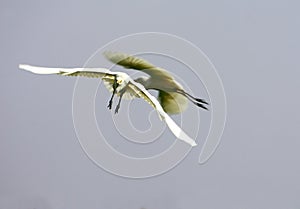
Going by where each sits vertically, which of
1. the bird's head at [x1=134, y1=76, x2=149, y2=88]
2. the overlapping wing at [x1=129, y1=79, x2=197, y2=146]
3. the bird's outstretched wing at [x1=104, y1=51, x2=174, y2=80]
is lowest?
the overlapping wing at [x1=129, y1=79, x2=197, y2=146]

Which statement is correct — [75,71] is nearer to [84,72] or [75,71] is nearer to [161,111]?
[84,72]

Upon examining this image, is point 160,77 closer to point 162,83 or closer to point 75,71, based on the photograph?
point 162,83

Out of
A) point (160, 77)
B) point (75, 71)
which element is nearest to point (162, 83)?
point (160, 77)

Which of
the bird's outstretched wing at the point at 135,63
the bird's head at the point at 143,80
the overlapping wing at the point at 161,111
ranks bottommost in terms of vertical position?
the overlapping wing at the point at 161,111

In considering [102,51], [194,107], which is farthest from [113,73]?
[194,107]

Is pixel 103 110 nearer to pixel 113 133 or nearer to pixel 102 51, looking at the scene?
pixel 113 133

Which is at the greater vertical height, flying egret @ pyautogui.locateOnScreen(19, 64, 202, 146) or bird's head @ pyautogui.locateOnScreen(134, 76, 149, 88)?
bird's head @ pyautogui.locateOnScreen(134, 76, 149, 88)

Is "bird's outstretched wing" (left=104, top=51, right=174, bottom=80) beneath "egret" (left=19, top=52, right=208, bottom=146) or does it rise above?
above
